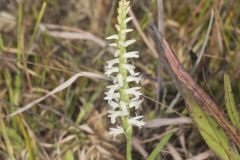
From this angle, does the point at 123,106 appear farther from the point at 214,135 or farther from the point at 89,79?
the point at 89,79

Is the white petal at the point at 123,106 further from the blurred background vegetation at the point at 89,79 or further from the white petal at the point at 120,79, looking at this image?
the blurred background vegetation at the point at 89,79

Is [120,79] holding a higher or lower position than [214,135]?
higher

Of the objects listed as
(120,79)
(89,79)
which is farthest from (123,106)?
(89,79)

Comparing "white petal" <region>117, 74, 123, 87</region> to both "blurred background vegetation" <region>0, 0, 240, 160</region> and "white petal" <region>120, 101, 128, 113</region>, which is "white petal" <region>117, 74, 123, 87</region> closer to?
"white petal" <region>120, 101, 128, 113</region>

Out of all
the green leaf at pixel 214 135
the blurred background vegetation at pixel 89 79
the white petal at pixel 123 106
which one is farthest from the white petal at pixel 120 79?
the blurred background vegetation at pixel 89 79

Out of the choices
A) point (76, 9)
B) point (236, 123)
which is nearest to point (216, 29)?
point (236, 123)
